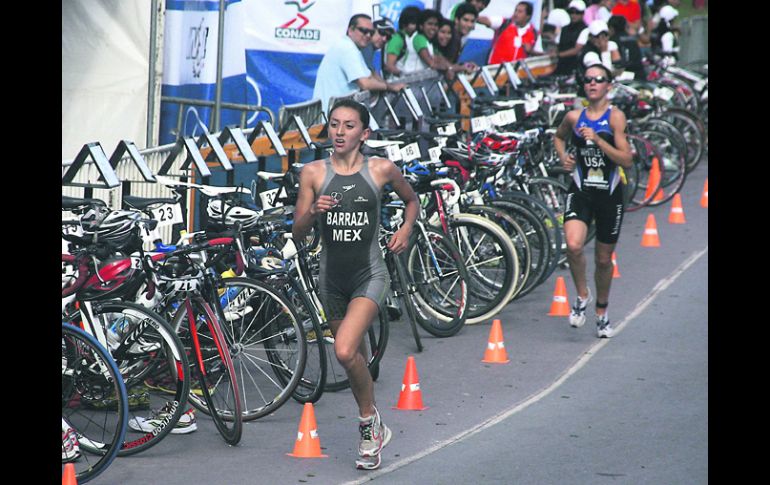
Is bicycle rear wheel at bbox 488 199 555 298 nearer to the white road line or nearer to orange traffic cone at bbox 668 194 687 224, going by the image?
the white road line

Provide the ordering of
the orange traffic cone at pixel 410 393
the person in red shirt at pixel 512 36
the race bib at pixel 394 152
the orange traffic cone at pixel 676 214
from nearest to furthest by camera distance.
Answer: the orange traffic cone at pixel 410 393, the race bib at pixel 394 152, the orange traffic cone at pixel 676 214, the person in red shirt at pixel 512 36

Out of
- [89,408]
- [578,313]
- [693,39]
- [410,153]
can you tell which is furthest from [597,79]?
[693,39]

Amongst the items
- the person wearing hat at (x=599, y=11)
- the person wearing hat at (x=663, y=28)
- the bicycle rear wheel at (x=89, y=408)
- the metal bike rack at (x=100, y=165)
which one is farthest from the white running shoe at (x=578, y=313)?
the person wearing hat at (x=663, y=28)

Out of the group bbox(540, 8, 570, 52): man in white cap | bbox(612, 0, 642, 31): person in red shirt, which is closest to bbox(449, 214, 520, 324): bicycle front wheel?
bbox(540, 8, 570, 52): man in white cap

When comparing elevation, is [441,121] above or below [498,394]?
above

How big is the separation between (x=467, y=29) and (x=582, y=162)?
6.19m

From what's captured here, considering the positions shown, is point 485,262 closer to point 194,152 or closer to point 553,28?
point 194,152

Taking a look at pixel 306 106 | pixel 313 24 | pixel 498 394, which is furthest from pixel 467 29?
pixel 498 394

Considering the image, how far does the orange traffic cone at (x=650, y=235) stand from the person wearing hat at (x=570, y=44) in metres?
4.99

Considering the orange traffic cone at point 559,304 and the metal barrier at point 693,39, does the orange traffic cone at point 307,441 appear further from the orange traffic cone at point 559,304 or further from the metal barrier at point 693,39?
the metal barrier at point 693,39

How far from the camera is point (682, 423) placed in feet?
26.9

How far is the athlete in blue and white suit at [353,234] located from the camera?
282 inches

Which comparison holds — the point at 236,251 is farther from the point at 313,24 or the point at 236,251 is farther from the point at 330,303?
the point at 313,24
